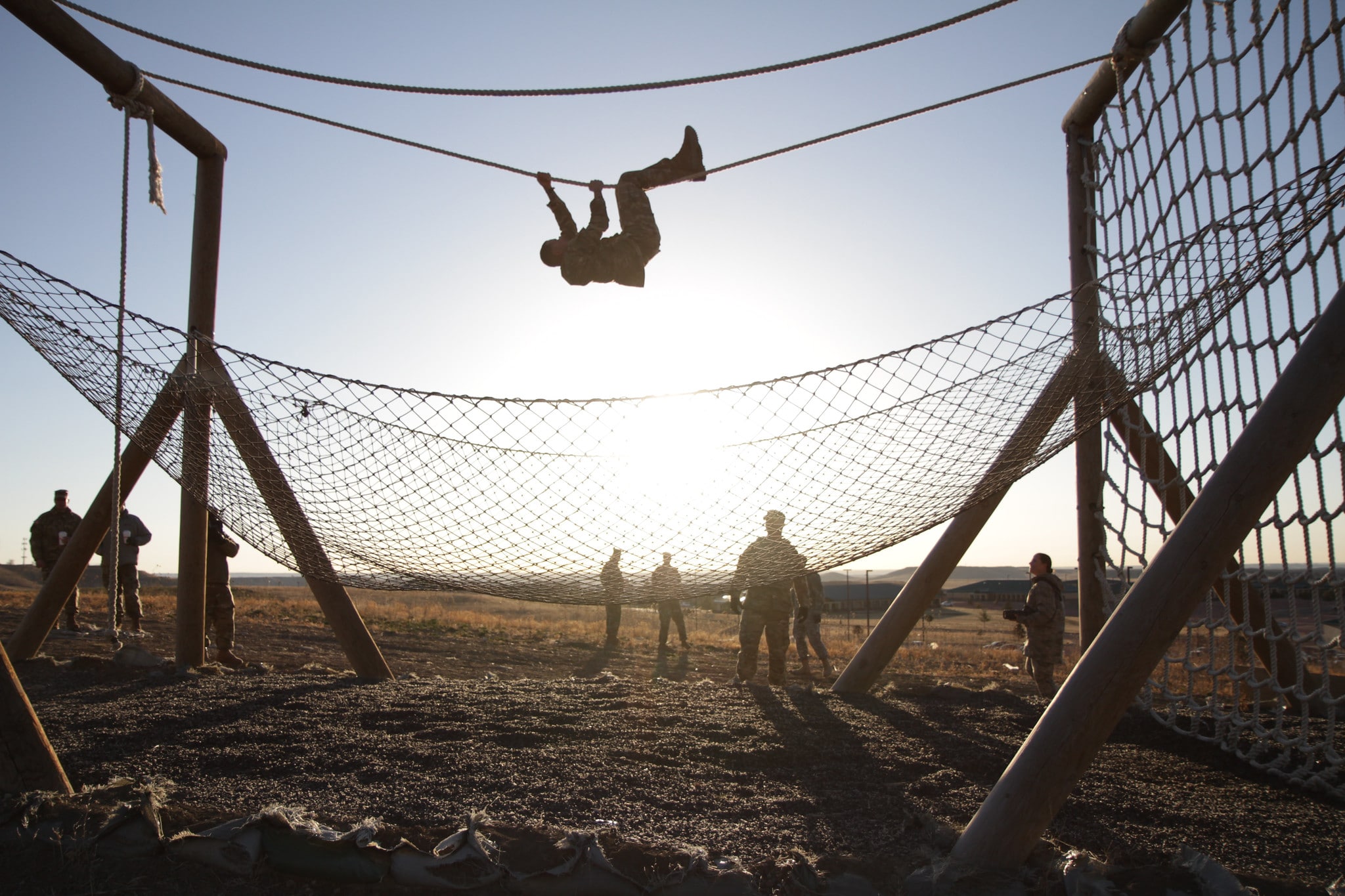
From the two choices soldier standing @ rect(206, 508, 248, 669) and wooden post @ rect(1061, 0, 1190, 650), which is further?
soldier standing @ rect(206, 508, 248, 669)

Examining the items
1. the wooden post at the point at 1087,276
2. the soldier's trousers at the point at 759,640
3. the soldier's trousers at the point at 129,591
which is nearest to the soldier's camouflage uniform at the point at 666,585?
the soldier's trousers at the point at 759,640

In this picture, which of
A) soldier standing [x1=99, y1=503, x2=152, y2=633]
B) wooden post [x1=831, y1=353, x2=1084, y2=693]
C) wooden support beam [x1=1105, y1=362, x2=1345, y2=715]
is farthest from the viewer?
soldier standing [x1=99, y1=503, x2=152, y2=633]

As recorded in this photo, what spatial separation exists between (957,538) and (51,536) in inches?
328

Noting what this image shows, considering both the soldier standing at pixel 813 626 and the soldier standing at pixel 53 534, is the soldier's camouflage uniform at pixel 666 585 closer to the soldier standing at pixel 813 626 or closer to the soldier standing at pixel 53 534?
the soldier standing at pixel 813 626

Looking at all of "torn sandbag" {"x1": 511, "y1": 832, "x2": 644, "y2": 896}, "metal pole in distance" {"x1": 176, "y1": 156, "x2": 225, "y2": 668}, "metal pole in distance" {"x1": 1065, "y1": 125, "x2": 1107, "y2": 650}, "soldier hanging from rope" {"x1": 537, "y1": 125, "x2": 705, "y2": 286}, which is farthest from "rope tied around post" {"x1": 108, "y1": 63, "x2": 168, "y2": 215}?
"metal pole in distance" {"x1": 1065, "y1": 125, "x2": 1107, "y2": 650}

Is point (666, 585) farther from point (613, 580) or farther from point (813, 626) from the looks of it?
point (813, 626)

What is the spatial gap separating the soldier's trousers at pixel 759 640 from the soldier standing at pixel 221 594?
13.3 feet

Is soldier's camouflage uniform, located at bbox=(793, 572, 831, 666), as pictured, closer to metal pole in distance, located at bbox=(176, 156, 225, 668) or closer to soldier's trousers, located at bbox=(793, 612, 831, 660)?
soldier's trousers, located at bbox=(793, 612, 831, 660)

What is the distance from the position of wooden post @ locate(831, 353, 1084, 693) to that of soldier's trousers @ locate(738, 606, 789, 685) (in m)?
1.14

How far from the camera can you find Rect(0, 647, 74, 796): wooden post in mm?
2549

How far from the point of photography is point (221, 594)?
6566 millimetres

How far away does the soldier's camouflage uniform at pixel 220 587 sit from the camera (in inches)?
255

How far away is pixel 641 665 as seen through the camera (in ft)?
32.6

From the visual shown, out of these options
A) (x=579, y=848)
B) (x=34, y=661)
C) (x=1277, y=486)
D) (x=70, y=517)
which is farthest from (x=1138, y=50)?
(x=70, y=517)
